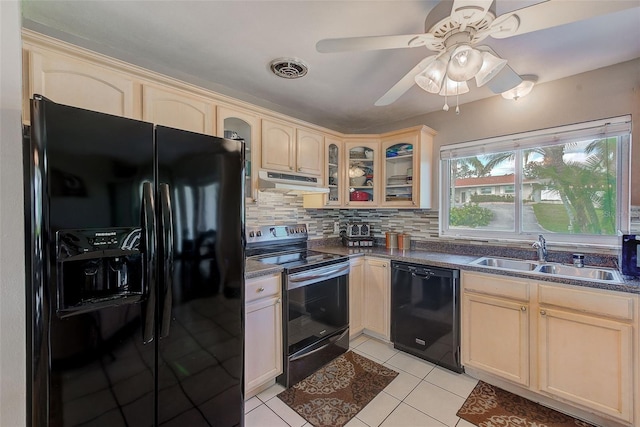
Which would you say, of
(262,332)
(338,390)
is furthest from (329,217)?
(338,390)

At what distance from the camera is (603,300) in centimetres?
159

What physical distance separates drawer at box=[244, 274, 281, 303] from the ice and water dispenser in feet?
2.27

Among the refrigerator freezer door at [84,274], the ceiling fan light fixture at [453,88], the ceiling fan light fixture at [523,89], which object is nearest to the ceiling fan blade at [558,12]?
the ceiling fan light fixture at [453,88]

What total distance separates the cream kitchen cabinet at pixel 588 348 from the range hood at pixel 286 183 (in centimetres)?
182

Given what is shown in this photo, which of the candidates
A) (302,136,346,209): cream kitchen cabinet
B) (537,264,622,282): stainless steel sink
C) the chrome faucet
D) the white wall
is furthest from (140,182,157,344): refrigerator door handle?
the chrome faucet

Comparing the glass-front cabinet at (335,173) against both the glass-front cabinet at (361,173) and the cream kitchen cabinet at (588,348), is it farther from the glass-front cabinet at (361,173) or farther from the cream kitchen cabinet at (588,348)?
the cream kitchen cabinet at (588,348)

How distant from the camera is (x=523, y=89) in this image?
2.21m

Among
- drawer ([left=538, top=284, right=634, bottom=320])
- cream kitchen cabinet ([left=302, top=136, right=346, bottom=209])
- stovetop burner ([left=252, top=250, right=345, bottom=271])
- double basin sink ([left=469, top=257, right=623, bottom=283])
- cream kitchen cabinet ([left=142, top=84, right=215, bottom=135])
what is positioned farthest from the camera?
cream kitchen cabinet ([left=302, top=136, right=346, bottom=209])

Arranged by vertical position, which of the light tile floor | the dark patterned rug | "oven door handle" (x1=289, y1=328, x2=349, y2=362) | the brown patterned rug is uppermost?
"oven door handle" (x1=289, y1=328, x2=349, y2=362)

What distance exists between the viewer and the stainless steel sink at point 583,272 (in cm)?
179

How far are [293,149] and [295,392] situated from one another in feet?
6.30

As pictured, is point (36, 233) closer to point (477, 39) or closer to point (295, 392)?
point (295, 392)

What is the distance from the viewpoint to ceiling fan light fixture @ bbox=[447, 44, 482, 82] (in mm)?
1255

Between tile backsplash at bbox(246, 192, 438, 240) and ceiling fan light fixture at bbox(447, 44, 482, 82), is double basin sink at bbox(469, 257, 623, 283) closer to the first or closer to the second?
tile backsplash at bbox(246, 192, 438, 240)
